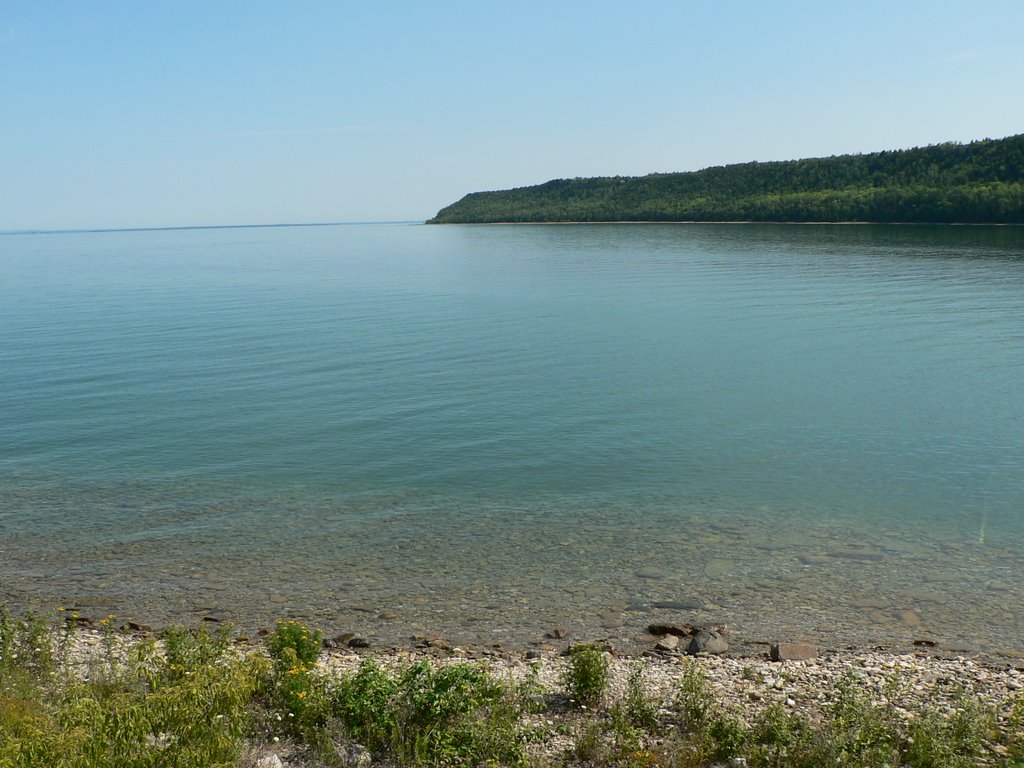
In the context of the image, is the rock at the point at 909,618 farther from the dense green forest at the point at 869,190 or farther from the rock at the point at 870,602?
the dense green forest at the point at 869,190

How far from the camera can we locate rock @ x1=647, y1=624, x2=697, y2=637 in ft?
35.8

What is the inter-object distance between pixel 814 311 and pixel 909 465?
24772 mm

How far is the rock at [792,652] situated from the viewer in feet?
32.7

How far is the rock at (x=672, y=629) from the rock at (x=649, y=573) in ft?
5.95

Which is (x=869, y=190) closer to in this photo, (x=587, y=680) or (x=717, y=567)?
(x=717, y=567)

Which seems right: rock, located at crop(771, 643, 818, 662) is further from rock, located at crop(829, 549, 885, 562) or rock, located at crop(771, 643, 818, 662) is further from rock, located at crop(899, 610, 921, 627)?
rock, located at crop(829, 549, 885, 562)

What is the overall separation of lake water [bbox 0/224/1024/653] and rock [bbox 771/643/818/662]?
0.73 meters

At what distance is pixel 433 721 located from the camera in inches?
310

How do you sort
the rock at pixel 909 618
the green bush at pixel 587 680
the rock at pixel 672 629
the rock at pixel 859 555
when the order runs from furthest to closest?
the rock at pixel 859 555 < the rock at pixel 909 618 < the rock at pixel 672 629 < the green bush at pixel 587 680

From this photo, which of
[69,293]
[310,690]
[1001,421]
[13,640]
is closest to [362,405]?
[13,640]

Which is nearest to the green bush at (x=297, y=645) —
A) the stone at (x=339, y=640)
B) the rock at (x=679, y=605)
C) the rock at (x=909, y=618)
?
the stone at (x=339, y=640)

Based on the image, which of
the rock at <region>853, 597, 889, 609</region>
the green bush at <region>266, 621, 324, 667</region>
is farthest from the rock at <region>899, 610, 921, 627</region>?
the green bush at <region>266, 621, 324, 667</region>

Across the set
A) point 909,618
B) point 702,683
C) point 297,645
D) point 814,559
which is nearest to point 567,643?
point 702,683

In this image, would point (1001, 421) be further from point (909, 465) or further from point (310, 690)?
point (310, 690)
